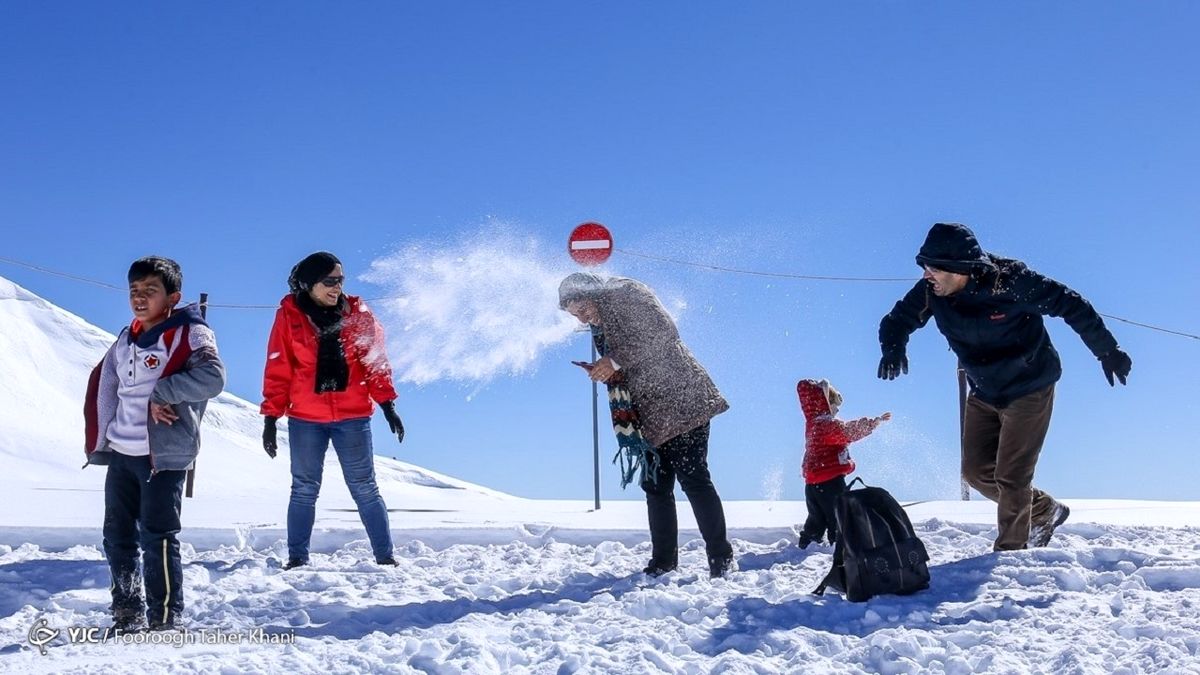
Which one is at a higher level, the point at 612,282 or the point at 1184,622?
the point at 612,282

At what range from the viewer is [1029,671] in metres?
3.04

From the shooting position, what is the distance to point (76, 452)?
21.9 m

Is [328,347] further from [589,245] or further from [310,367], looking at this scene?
[589,245]

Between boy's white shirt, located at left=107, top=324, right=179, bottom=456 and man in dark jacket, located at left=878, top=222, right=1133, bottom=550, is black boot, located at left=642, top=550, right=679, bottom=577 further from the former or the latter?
boy's white shirt, located at left=107, top=324, right=179, bottom=456

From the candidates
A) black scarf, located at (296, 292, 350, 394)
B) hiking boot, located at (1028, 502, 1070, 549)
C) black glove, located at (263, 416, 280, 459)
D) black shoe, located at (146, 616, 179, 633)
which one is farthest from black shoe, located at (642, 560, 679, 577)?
black shoe, located at (146, 616, 179, 633)

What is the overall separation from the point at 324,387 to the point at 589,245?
4.19 meters

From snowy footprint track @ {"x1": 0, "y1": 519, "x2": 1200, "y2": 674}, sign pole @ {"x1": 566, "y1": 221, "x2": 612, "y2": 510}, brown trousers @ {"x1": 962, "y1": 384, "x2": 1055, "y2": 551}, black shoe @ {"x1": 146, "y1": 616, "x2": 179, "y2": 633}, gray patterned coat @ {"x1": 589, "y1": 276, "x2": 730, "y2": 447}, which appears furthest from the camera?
sign pole @ {"x1": 566, "y1": 221, "x2": 612, "y2": 510}

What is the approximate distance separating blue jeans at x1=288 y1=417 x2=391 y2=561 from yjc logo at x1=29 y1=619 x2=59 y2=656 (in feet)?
5.24

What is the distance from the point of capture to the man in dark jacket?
4930mm

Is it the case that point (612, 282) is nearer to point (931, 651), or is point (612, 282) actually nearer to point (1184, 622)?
point (931, 651)

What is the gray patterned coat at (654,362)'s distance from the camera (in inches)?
189

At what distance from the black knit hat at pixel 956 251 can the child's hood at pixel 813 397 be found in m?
0.87

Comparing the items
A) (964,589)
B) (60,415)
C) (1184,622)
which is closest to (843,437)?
(964,589)

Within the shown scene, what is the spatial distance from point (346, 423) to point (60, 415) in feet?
83.4
